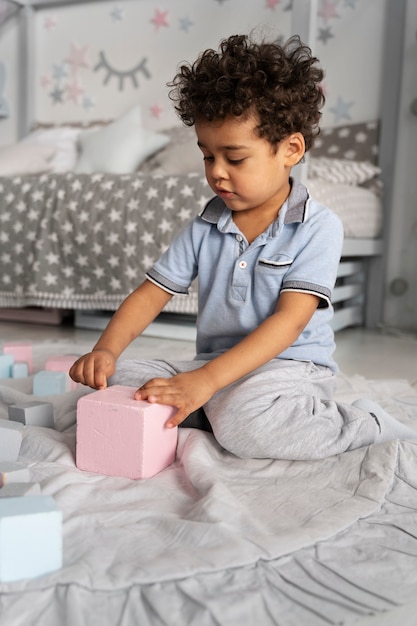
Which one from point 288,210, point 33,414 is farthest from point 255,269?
point 33,414

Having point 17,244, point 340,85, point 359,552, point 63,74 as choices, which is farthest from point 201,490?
point 63,74

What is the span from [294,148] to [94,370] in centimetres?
41

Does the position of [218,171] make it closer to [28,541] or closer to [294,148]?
[294,148]

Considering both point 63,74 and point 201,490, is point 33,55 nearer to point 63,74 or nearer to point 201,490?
point 63,74

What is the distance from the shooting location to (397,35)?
2193mm

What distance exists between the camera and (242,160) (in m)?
0.88

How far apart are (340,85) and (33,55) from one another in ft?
4.49

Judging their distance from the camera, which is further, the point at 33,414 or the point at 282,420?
the point at 33,414

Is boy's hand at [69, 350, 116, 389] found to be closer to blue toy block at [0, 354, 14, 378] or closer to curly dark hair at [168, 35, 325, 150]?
curly dark hair at [168, 35, 325, 150]

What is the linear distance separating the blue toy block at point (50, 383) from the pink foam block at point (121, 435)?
33cm

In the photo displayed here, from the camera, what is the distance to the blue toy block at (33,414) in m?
0.97

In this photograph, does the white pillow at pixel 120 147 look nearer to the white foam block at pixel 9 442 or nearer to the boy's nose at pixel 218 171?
the boy's nose at pixel 218 171

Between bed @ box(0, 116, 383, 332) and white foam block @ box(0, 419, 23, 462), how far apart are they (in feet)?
3.35

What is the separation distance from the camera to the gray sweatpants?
845mm
